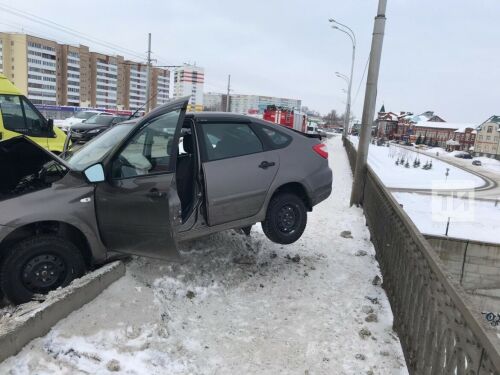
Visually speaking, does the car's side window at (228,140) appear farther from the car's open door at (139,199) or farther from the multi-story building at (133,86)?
the multi-story building at (133,86)

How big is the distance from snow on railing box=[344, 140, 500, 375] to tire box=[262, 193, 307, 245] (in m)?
1.11

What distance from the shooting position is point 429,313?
2922mm

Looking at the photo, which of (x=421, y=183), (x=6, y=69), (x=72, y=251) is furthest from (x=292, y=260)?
(x=6, y=69)

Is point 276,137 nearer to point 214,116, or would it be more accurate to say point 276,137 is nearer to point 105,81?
point 214,116

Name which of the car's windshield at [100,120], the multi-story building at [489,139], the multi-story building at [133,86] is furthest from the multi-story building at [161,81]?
the multi-story building at [489,139]

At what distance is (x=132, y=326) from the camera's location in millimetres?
3336

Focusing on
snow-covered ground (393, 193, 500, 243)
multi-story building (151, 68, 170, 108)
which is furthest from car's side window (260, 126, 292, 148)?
multi-story building (151, 68, 170, 108)

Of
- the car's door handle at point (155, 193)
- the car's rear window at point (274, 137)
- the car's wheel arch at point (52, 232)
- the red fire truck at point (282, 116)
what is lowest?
the car's wheel arch at point (52, 232)

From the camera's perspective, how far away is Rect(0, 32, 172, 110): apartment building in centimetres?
7375

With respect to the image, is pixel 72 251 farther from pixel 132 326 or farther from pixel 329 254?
pixel 329 254

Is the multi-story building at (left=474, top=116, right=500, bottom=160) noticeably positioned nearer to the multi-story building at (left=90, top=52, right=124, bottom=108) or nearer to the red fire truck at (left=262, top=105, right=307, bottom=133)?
the red fire truck at (left=262, top=105, right=307, bottom=133)

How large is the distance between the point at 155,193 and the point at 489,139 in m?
113

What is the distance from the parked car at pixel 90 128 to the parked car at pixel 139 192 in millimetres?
12258

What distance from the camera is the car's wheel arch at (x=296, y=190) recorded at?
502 centimetres
